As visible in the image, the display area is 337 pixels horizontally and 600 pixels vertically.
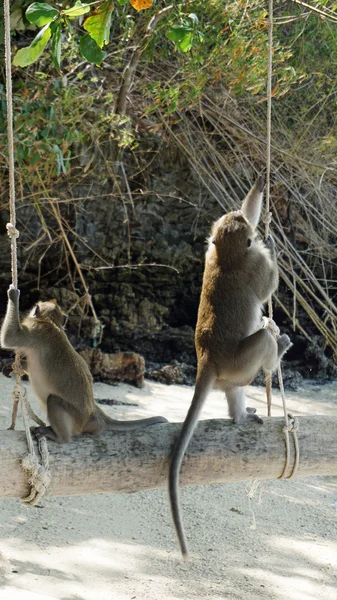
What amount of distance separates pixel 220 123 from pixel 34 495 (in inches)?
234

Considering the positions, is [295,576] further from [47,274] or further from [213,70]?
[47,274]

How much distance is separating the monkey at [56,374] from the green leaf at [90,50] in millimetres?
1475

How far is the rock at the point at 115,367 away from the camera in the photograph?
8.01 m

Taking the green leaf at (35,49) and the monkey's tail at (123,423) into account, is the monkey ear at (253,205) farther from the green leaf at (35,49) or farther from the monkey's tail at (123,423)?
the green leaf at (35,49)

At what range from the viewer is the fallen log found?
3189 millimetres

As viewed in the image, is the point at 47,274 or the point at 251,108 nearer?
the point at 251,108

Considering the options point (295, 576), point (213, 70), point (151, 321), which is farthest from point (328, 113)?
point (295, 576)

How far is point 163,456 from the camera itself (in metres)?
3.27

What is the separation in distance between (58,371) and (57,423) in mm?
380

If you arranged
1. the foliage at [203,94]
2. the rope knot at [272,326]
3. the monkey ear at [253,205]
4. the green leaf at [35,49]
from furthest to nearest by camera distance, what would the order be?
the foliage at [203,94]
the monkey ear at [253,205]
the rope knot at [272,326]
the green leaf at [35,49]

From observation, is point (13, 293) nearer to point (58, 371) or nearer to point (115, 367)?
point (58, 371)

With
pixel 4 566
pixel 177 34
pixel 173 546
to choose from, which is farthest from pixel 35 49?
pixel 173 546

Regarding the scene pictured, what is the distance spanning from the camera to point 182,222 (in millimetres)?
10125

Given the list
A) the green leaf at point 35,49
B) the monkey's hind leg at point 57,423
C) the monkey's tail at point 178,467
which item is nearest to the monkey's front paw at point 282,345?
the monkey's tail at point 178,467
